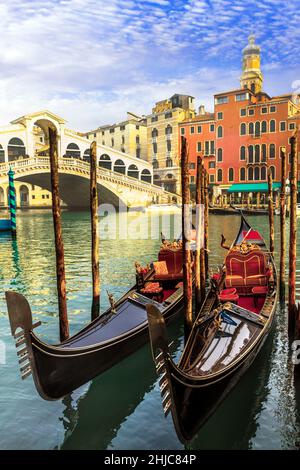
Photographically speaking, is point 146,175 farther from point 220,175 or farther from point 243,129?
point 243,129

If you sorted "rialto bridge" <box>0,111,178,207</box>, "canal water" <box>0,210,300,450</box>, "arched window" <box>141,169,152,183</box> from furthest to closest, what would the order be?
1. "arched window" <box>141,169,152,183</box>
2. "rialto bridge" <box>0,111,178,207</box>
3. "canal water" <box>0,210,300,450</box>

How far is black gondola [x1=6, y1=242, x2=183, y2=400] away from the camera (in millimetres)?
4164

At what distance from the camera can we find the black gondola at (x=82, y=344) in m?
4.16

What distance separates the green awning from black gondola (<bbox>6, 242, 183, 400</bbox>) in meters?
29.4

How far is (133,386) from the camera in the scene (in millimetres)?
5562

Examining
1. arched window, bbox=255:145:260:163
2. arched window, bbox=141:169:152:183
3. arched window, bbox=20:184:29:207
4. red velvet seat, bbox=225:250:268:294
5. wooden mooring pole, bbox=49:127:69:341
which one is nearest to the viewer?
wooden mooring pole, bbox=49:127:69:341

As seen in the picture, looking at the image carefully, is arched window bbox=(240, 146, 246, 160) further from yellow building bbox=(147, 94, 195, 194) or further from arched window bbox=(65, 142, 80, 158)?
arched window bbox=(65, 142, 80, 158)

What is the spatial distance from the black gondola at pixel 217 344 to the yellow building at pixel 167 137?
35808mm

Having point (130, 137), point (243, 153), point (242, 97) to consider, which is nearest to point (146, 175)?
point (130, 137)

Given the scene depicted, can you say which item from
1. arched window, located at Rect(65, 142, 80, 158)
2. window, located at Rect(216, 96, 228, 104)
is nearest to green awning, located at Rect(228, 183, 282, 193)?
window, located at Rect(216, 96, 228, 104)

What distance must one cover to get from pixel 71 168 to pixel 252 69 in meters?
27.9

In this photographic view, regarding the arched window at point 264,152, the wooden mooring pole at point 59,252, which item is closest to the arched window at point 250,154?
the arched window at point 264,152

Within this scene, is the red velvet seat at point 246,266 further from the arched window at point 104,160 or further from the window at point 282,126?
the arched window at point 104,160
